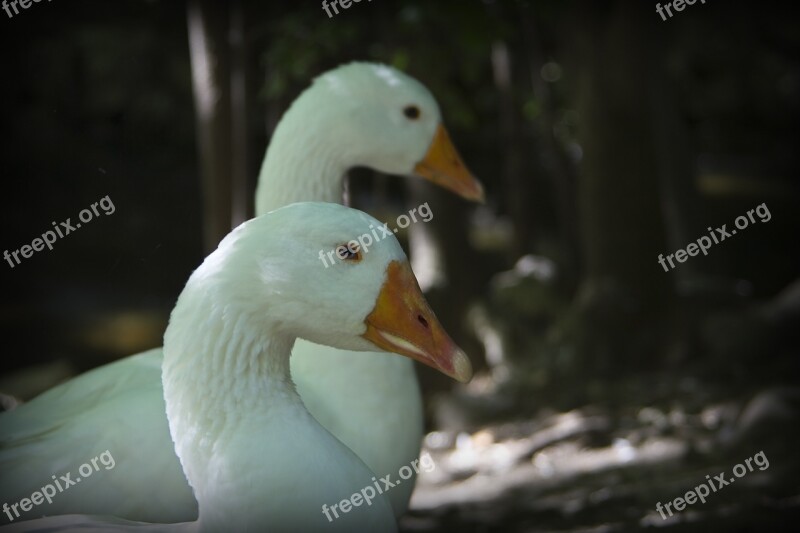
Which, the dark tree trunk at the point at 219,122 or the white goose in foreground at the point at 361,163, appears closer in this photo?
the white goose in foreground at the point at 361,163

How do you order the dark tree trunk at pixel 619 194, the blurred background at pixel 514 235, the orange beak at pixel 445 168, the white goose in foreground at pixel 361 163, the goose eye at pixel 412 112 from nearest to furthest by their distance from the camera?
the white goose in foreground at pixel 361 163 → the goose eye at pixel 412 112 → the orange beak at pixel 445 168 → the blurred background at pixel 514 235 → the dark tree trunk at pixel 619 194

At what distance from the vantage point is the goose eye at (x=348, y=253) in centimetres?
245

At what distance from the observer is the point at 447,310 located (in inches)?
394

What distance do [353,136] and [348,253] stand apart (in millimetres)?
1570

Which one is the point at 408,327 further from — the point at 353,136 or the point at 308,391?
the point at 353,136

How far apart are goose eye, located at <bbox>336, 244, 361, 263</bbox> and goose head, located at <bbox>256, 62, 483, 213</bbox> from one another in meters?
1.33

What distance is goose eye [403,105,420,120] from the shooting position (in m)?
4.17

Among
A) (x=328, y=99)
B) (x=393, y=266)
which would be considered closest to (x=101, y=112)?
(x=328, y=99)

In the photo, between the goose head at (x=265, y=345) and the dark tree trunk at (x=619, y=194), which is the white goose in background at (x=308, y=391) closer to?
the goose head at (x=265, y=345)
